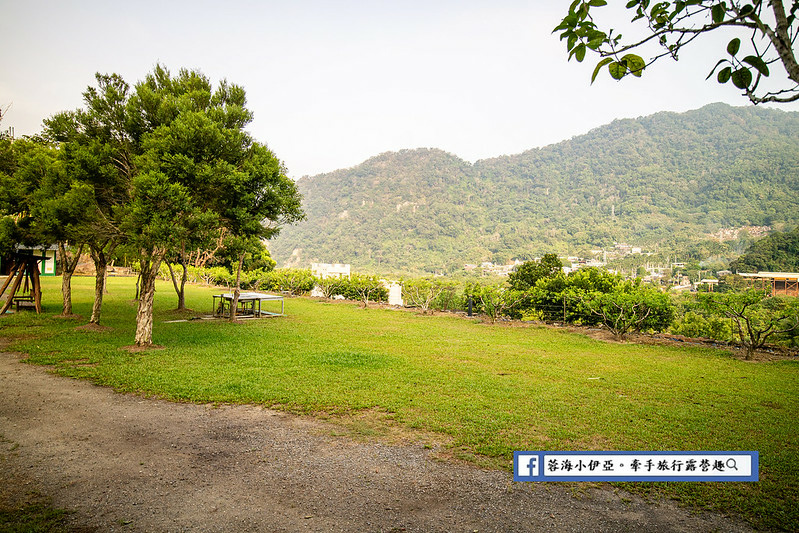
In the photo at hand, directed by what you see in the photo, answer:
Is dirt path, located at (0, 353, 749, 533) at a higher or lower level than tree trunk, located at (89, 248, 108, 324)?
lower

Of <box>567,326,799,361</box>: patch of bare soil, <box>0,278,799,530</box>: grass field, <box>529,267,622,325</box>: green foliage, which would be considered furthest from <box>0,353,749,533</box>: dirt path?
<box>529,267,622,325</box>: green foliage

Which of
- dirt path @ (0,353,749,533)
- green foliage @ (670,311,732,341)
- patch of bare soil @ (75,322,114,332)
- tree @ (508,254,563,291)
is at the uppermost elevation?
tree @ (508,254,563,291)

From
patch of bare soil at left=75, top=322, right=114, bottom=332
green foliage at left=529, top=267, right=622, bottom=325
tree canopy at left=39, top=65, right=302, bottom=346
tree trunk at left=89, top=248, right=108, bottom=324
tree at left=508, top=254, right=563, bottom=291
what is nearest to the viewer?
tree canopy at left=39, top=65, right=302, bottom=346

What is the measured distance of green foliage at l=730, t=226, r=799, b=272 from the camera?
85.9 ft

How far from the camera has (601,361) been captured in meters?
8.40

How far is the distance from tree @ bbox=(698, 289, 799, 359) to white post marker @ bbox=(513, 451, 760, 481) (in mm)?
6111

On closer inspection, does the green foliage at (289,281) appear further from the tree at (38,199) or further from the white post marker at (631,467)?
the white post marker at (631,467)

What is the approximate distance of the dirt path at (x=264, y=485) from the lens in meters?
2.93

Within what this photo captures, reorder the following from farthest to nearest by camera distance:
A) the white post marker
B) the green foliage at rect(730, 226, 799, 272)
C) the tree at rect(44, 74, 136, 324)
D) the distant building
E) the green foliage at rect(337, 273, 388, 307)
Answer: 1. the green foliage at rect(730, 226, 799, 272)
2. the green foliage at rect(337, 273, 388, 307)
3. the distant building
4. the tree at rect(44, 74, 136, 324)
5. the white post marker

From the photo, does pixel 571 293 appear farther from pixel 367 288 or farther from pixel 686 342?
pixel 367 288

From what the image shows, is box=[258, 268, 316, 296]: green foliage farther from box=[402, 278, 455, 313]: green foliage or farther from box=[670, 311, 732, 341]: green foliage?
box=[670, 311, 732, 341]: green foliage

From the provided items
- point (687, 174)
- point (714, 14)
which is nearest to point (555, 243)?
point (687, 174)

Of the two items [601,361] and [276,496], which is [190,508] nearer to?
[276,496]

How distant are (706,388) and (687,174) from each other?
79518 millimetres
